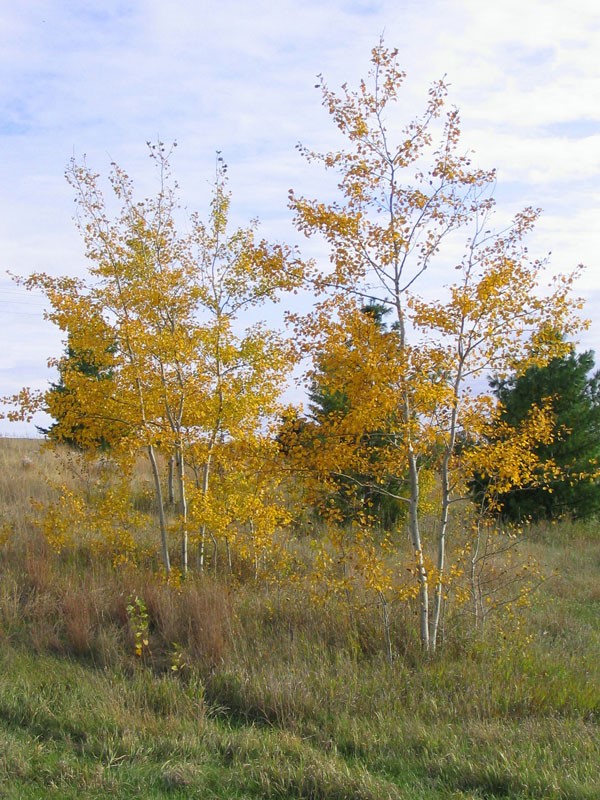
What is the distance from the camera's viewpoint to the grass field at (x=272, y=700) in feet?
15.1

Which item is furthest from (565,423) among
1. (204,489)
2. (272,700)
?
(272,700)

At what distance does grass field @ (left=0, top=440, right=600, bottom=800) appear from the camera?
4590 mm

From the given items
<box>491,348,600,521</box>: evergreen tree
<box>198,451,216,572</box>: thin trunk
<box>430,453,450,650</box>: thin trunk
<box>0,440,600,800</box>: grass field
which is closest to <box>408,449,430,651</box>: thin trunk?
<box>430,453,450,650</box>: thin trunk

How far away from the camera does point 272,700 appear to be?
5891 millimetres

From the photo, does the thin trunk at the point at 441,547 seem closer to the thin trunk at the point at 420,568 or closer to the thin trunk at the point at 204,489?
the thin trunk at the point at 420,568

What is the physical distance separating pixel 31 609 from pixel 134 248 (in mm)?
4554

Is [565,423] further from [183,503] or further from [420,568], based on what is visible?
[420,568]

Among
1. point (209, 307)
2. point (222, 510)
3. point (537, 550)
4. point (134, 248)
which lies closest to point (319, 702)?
point (222, 510)

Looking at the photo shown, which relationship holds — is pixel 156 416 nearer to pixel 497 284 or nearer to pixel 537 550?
pixel 497 284

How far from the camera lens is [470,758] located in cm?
481

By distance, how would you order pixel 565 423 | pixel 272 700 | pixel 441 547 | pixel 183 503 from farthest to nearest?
pixel 565 423, pixel 183 503, pixel 441 547, pixel 272 700

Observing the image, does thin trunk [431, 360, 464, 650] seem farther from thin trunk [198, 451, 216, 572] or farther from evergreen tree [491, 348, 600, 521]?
evergreen tree [491, 348, 600, 521]

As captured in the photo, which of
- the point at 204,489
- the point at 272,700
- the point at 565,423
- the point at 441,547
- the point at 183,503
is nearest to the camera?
the point at 272,700

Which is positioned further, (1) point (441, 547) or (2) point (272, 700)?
(1) point (441, 547)
